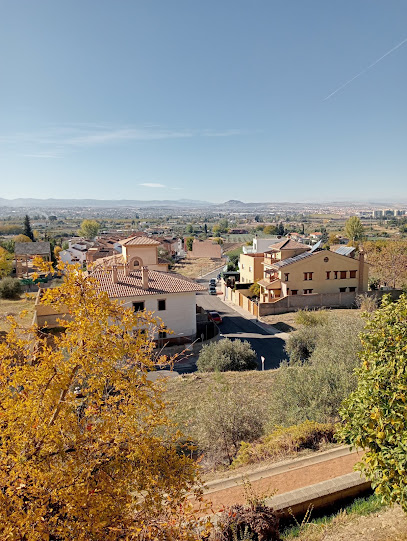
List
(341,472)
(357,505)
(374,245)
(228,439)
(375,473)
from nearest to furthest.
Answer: (375,473), (357,505), (341,472), (228,439), (374,245)

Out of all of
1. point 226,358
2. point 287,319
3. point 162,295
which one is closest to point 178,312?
point 162,295

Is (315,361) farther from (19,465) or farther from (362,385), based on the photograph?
(19,465)

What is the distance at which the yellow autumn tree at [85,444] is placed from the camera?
456 centimetres

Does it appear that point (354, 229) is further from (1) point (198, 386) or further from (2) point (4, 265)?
(1) point (198, 386)

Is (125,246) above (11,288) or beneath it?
above

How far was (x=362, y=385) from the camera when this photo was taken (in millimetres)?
7109

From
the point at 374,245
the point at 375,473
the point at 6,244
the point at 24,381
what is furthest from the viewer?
the point at 6,244

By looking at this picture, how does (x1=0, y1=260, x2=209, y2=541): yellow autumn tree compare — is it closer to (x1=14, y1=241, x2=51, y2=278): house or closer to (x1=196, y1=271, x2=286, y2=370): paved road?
(x1=196, y1=271, x2=286, y2=370): paved road

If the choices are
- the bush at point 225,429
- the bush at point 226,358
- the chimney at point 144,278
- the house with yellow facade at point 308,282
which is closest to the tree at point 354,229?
the house with yellow facade at point 308,282

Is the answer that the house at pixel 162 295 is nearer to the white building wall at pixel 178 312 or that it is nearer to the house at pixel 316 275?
the white building wall at pixel 178 312

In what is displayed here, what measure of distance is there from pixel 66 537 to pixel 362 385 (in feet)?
17.2

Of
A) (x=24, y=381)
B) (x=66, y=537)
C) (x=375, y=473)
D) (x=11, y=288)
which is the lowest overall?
(x=11, y=288)

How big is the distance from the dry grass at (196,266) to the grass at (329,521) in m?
61.5

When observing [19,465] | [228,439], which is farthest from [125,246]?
[19,465]
